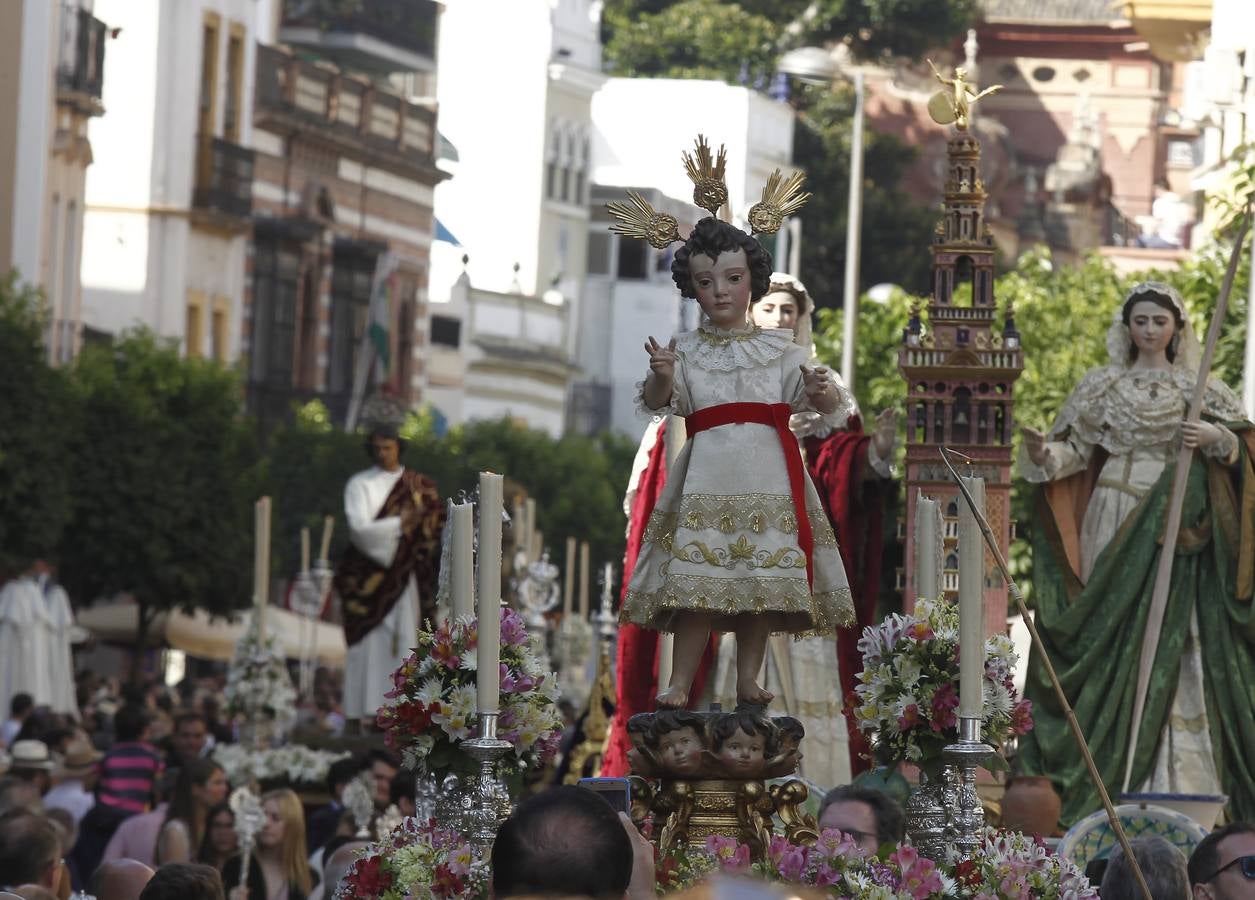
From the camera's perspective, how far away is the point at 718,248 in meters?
8.88

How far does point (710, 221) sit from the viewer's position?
29.2 feet

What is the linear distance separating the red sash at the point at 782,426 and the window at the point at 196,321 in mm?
45325

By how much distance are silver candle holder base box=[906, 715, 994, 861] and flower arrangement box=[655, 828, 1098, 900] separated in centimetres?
7

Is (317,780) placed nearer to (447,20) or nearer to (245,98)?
(245,98)

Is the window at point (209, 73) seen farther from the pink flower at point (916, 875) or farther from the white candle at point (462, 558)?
the pink flower at point (916, 875)

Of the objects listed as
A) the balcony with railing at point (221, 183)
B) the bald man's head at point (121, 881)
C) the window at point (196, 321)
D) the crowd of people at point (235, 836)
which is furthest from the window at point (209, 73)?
the bald man's head at point (121, 881)

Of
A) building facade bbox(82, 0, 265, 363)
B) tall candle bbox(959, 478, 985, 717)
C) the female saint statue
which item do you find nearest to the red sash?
tall candle bbox(959, 478, 985, 717)

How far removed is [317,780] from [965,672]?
9.12 meters

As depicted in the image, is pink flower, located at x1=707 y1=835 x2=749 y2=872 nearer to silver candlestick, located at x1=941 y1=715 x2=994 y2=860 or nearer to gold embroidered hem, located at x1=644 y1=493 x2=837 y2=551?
silver candlestick, located at x1=941 y1=715 x2=994 y2=860

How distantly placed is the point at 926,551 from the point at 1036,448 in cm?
378

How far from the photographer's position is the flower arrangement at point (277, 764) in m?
17.1

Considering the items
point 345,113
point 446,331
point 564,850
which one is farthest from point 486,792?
point 446,331

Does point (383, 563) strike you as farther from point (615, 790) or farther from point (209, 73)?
point (209, 73)

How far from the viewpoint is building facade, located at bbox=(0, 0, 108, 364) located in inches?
1644
